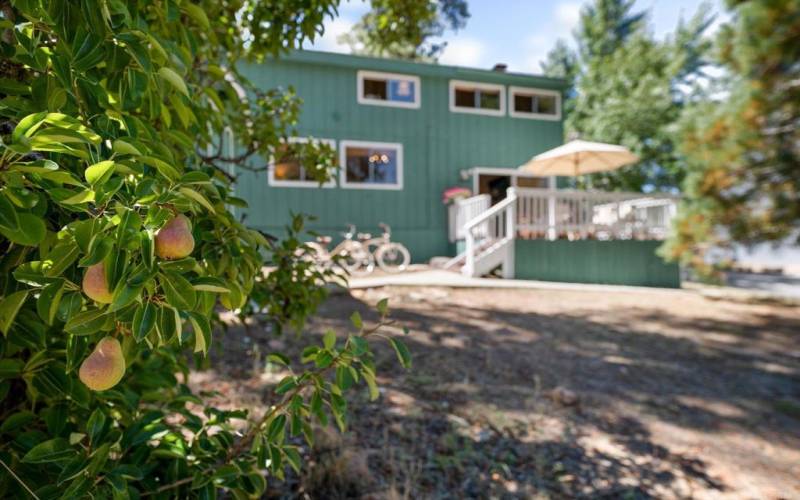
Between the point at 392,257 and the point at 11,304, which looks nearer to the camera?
the point at 11,304

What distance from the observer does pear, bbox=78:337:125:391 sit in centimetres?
57

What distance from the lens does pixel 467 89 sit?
41.5 ft

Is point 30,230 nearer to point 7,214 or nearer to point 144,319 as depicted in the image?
point 7,214

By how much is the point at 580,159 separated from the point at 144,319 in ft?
35.8

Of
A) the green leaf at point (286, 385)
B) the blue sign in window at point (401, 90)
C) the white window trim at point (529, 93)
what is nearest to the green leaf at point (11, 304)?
the green leaf at point (286, 385)

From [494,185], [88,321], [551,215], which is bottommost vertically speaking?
[88,321]

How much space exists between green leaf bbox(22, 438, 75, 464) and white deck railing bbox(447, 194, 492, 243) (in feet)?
31.3

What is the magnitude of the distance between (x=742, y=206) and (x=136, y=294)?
682cm

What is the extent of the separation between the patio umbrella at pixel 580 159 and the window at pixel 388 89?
13.1 feet

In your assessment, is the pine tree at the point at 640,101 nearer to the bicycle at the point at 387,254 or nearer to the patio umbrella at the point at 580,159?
the patio umbrella at the point at 580,159

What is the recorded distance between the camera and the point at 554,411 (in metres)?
2.95

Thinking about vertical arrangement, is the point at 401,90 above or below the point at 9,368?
above

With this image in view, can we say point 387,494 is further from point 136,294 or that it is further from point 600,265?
point 600,265

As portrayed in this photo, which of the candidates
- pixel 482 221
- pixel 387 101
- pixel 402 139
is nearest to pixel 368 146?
pixel 402 139
